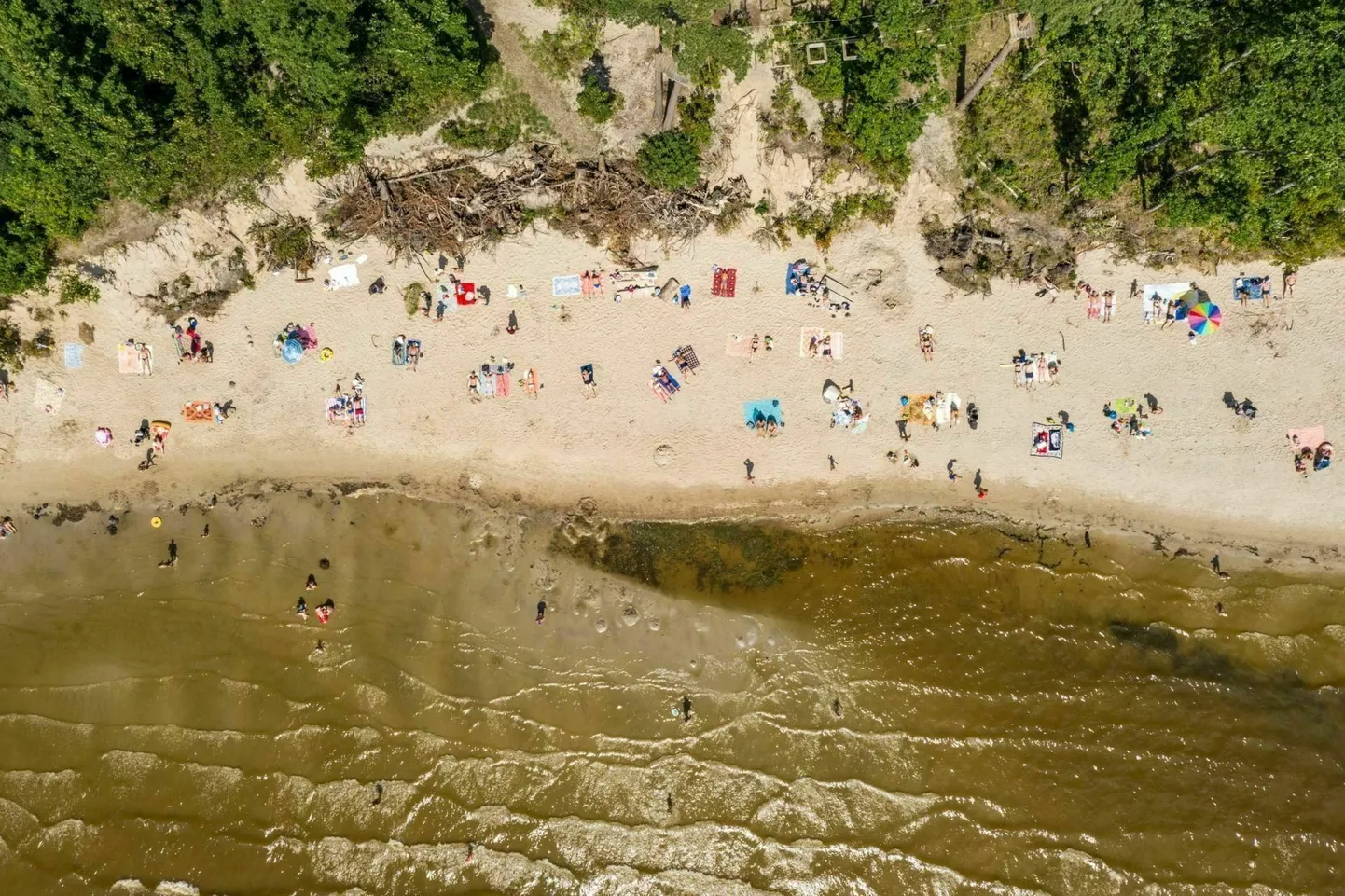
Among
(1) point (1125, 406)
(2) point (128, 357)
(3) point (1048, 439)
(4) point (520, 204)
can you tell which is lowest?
(3) point (1048, 439)

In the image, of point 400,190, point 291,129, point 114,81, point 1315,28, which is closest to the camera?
point 1315,28

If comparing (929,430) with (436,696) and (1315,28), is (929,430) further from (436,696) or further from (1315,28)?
(436,696)

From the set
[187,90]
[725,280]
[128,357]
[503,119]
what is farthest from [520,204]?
[128,357]

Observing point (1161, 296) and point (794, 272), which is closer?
point (1161, 296)

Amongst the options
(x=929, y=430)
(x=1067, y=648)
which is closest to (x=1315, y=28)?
(x=929, y=430)

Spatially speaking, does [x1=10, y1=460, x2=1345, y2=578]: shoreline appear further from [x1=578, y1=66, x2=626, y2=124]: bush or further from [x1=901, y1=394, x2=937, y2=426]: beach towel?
[x1=578, y1=66, x2=626, y2=124]: bush

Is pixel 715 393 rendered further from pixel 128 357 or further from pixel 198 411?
pixel 128 357

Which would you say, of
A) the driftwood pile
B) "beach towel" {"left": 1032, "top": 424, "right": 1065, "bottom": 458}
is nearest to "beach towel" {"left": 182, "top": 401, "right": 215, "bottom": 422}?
the driftwood pile
